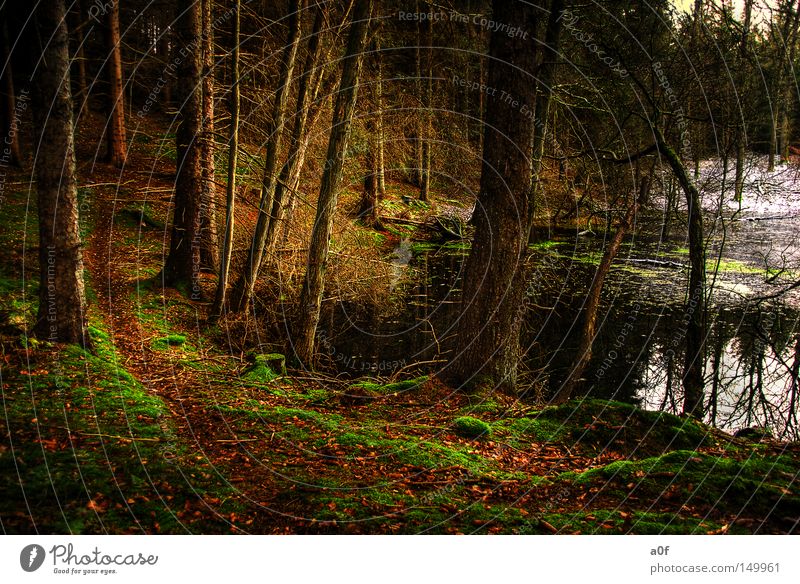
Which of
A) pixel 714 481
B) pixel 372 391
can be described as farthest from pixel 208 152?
pixel 714 481

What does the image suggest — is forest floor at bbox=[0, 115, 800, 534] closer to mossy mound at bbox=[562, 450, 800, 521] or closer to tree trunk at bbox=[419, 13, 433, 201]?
mossy mound at bbox=[562, 450, 800, 521]

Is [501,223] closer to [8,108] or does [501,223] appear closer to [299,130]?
[299,130]

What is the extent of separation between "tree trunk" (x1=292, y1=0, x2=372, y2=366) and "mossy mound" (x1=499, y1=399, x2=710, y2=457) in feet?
15.0

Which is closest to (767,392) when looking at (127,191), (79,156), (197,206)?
(197,206)

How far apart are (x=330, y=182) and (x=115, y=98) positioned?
12.8 meters

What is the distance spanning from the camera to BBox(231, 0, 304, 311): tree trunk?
977cm

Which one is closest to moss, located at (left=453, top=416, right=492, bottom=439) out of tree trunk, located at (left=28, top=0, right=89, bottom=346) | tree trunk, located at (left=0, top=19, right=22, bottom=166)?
tree trunk, located at (left=28, top=0, right=89, bottom=346)

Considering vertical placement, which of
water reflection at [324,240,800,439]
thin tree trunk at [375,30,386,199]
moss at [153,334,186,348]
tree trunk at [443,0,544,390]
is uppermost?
thin tree trunk at [375,30,386,199]

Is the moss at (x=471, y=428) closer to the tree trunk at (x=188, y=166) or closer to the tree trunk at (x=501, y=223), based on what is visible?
the tree trunk at (x=501, y=223)

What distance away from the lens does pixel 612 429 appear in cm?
593

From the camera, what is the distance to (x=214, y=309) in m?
11.0

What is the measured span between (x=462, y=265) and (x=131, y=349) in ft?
37.7

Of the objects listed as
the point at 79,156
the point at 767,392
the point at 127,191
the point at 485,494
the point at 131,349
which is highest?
the point at 79,156

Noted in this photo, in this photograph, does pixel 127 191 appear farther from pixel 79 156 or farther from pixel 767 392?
pixel 767 392
